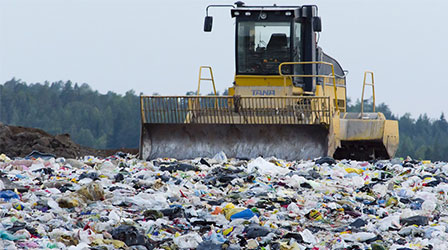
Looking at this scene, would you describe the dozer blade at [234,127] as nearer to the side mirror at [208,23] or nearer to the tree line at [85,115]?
the side mirror at [208,23]

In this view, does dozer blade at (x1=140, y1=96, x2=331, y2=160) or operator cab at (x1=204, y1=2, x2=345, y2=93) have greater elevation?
operator cab at (x1=204, y1=2, x2=345, y2=93)

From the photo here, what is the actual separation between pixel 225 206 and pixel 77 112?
184ft

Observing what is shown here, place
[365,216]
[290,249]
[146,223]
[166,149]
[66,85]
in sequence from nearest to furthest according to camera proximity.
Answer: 1. [290,249]
2. [146,223]
3. [365,216]
4. [166,149]
5. [66,85]

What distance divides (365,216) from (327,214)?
14.2 inches

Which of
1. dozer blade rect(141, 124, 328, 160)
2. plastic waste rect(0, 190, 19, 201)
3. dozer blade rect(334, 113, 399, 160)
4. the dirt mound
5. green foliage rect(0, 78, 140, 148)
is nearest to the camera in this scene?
plastic waste rect(0, 190, 19, 201)

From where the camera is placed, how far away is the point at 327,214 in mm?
7426

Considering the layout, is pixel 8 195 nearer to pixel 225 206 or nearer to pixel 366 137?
pixel 225 206

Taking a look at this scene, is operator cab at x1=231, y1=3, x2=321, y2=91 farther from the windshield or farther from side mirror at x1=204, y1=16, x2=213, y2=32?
side mirror at x1=204, y1=16, x2=213, y2=32

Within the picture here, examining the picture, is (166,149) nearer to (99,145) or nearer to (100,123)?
(99,145)

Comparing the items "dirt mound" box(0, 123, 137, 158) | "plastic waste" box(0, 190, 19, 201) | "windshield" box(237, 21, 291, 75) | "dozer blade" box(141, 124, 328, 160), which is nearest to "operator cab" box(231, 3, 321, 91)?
"windshield" box(237, 21, 291, 75)

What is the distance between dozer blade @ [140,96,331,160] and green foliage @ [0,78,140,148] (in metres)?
41.5

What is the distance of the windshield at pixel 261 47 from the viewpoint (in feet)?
42.7

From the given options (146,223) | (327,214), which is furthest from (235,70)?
(146,223)

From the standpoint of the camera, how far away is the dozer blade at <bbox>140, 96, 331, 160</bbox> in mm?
11781
